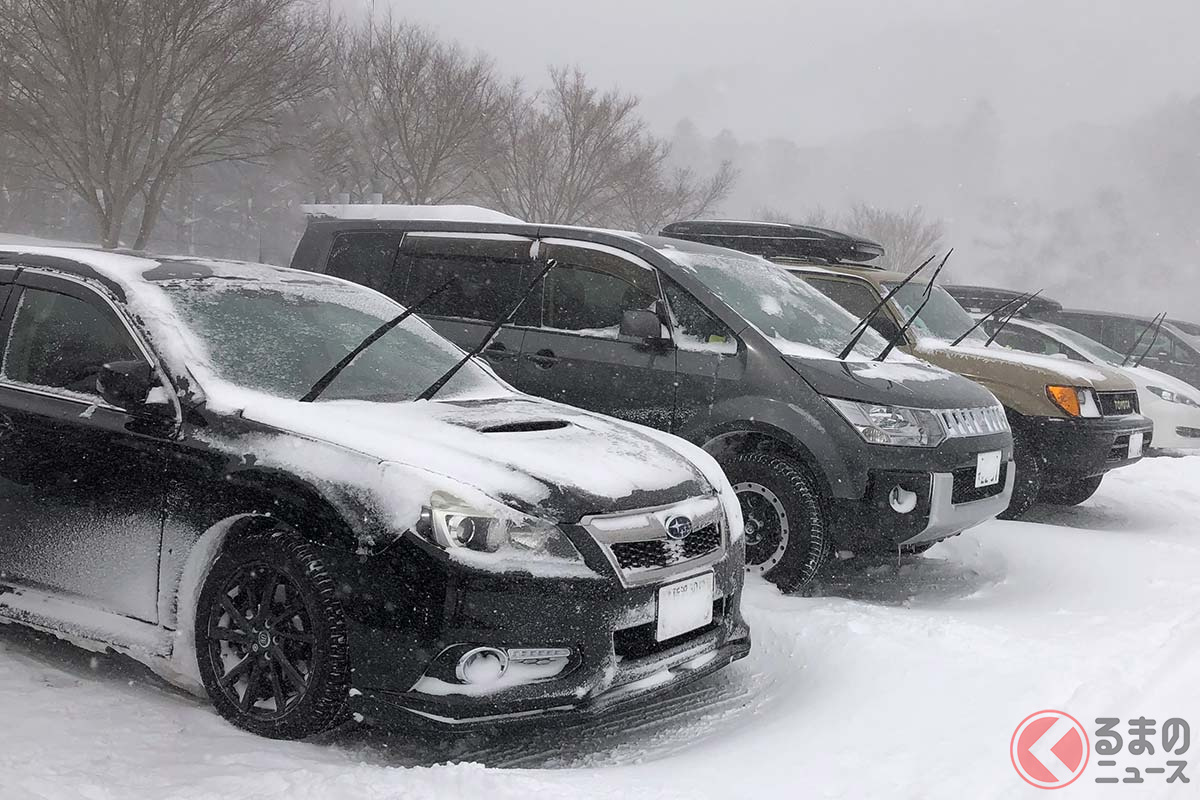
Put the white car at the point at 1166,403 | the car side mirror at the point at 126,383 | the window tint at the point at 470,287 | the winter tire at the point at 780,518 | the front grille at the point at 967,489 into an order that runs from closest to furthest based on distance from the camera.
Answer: the car side mirror at the point at 126,383 < the winter tire at the point at 780,518 < the front grille at the point at 967,489 < the window tint at the point at 470,287 < the white car at the point at 1166,403

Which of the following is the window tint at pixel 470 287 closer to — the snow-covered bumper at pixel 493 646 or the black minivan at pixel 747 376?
the black minivan at pixel 747 376

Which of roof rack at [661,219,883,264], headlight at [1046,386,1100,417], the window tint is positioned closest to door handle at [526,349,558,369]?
the window tint

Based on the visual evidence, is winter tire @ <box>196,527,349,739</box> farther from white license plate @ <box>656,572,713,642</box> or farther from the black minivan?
the black minivan

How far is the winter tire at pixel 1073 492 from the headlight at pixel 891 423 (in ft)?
10.7

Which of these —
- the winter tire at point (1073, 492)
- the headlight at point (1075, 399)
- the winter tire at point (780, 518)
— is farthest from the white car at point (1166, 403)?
the winter tire at point (780, 518)

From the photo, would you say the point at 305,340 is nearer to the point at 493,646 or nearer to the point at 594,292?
the point at 493,646

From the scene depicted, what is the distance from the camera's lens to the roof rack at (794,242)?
8875 mm

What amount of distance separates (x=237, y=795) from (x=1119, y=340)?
16.0 metres

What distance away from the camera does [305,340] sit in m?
4.31

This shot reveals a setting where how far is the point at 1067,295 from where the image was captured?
11425 centimetres

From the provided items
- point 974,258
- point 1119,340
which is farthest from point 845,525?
point 974,258

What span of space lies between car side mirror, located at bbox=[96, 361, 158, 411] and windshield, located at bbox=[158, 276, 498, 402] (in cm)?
23

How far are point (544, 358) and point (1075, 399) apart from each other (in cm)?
384

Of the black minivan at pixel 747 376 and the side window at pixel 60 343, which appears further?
the black minivan at pixel 747 376
